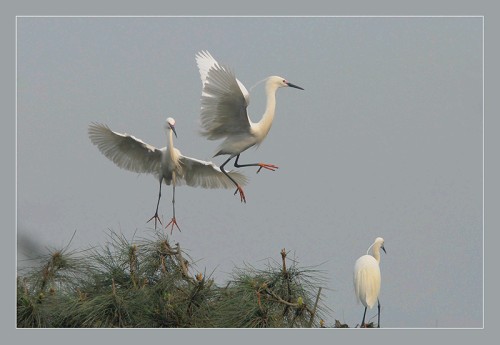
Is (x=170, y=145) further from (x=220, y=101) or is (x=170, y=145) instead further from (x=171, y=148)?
(x=220, y=101)

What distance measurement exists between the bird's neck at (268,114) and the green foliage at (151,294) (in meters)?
1.28

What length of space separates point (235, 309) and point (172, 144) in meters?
2.67

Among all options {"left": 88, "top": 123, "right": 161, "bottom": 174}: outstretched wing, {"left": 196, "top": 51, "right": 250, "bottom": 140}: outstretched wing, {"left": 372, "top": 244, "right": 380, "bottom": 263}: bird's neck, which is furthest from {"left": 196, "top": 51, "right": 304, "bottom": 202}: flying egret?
{"left": 372, "top": 244, "right": 380, "bottom": 263}: bird's neck

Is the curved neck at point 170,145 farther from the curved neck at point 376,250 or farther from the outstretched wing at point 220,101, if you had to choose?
the curved neck at point 376,250

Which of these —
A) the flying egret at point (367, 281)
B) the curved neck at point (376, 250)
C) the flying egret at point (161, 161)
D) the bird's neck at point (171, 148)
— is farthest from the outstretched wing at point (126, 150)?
the flying egret at point (367, 281)

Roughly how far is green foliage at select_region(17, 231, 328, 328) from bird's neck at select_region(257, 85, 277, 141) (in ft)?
4.19

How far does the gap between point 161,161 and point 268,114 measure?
1429 mm

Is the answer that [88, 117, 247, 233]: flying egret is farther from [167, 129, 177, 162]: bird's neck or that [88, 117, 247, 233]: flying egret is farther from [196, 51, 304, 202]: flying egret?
[196, 51, 304, 202]: flying egret

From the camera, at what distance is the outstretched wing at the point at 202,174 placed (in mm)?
8906

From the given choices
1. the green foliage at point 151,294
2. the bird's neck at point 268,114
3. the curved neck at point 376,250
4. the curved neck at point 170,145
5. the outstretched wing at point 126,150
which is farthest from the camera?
the curved neck at point 170,145

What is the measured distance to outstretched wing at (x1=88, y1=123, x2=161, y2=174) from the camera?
28.3 feet

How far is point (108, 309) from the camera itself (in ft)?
22.0

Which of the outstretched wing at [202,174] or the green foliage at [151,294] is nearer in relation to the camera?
the green foliage at [151,294]

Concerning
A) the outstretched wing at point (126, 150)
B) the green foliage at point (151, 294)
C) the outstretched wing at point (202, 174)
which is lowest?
the green foliage at point (151, 294)
